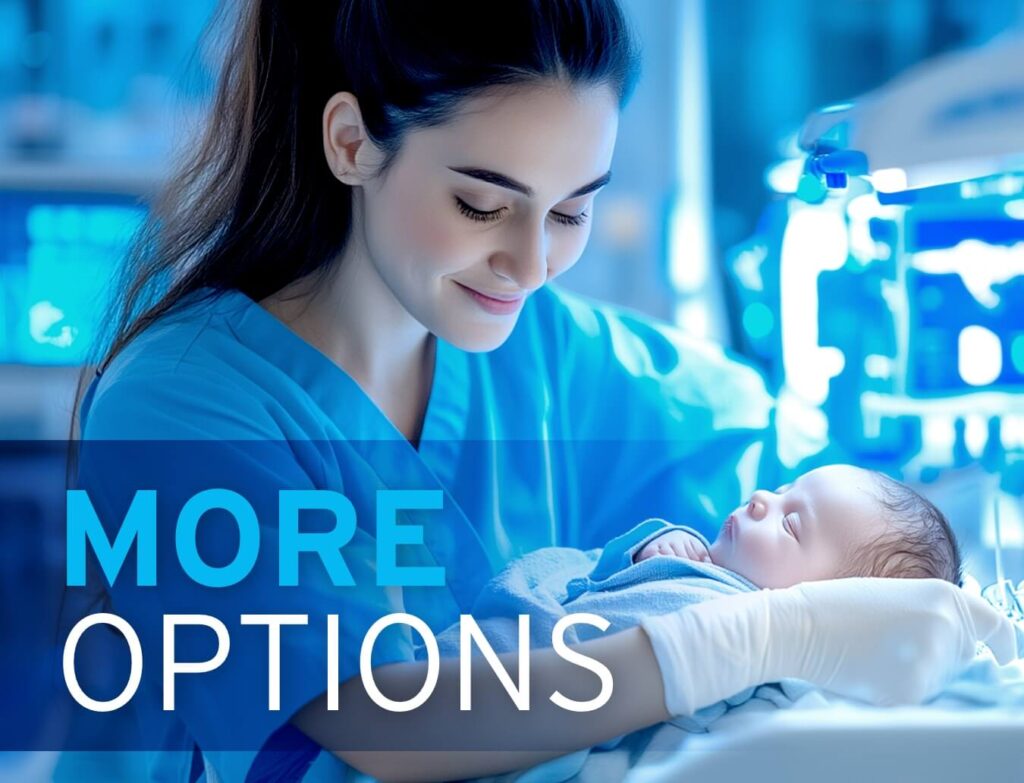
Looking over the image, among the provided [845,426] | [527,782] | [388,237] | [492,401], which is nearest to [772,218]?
[845,426]

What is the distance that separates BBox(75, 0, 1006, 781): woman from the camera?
0.66 metres

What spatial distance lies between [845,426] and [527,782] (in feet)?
1.84

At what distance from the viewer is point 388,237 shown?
81 centimetres

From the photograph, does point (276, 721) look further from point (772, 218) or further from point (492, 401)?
point (772, 218)

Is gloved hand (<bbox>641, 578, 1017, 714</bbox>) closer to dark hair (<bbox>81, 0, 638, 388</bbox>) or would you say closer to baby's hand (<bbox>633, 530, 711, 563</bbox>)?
baby's hand (<bbox>633, 530, 711, 563</bbox>)

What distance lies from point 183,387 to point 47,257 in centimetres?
107

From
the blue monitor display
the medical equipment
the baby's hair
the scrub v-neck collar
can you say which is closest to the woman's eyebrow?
the scrub v-neck collar

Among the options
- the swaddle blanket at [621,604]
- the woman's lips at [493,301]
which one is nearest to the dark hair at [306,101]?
the woman's lips at [493,301]

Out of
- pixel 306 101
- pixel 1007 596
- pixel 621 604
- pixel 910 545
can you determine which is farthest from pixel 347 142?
pixel 1007 596

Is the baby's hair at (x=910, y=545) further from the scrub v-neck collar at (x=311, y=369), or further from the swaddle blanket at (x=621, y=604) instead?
the scrub v-neck collar at (x=311, y=369)

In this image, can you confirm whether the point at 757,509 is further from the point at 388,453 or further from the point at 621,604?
the point at 388,453

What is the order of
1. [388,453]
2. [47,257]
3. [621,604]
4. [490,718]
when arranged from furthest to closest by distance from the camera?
[47,257] < [388,453] < [621,604] < [490,718]

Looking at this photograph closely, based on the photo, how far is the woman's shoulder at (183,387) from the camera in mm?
721

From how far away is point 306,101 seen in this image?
Answer: 0.84 meters
